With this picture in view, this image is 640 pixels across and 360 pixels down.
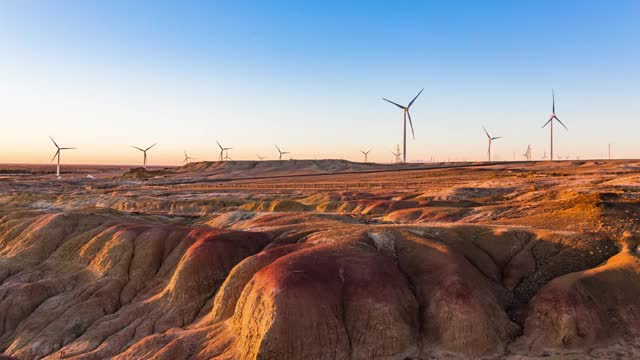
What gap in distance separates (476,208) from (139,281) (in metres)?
35.5

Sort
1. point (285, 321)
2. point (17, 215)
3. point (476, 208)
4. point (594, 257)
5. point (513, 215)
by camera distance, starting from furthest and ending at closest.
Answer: point (17, 215)
point (476, 208)
point (513, 215)
point (594, 257)
point (285, 321)

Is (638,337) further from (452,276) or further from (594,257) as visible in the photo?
(452,276)

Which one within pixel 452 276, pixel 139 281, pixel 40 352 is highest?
pixel 452 276

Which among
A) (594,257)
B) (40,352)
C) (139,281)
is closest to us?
(594,257)

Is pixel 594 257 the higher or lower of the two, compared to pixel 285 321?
higher

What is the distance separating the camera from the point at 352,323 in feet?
80.8

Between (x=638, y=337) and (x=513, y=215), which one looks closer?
(x=638, y=337)

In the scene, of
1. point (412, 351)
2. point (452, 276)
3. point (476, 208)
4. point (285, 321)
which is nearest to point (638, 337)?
point (452, 276)

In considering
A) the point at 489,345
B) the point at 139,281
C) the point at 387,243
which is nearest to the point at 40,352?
the point at 139,281

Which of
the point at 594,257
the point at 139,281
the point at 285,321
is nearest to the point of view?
the point at 285,321

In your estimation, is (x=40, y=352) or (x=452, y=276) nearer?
(x=452, y=276)

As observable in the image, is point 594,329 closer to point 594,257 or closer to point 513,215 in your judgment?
point 594,257

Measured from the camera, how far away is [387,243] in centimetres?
3106

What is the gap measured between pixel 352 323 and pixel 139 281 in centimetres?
2146
